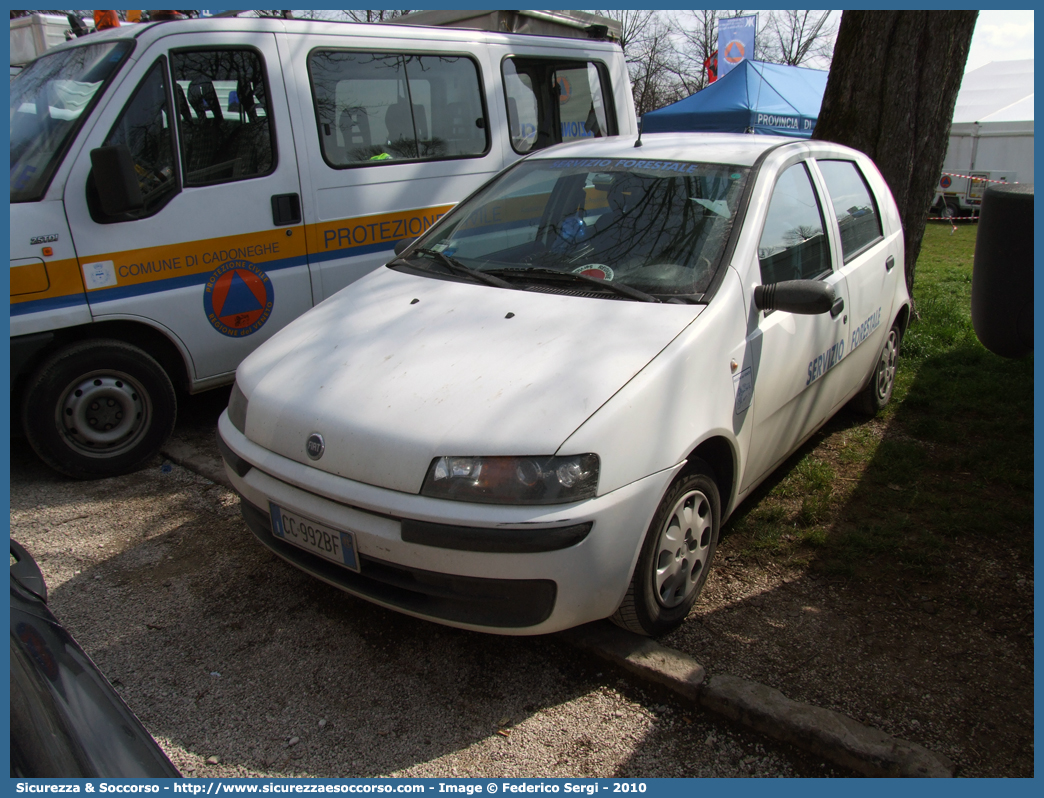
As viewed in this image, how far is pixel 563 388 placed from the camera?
2496 mm

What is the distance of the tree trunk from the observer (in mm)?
5629

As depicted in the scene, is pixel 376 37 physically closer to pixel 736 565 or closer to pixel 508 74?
pixel 508 74

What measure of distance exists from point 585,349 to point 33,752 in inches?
73.5

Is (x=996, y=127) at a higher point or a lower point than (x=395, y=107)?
lower

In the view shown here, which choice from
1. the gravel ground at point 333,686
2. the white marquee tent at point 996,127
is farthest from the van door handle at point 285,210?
the white marquee tent at point 996,127

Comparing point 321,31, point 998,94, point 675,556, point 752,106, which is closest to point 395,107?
point 321,31

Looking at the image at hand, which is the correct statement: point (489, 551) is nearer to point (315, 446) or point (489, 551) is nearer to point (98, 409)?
point (315, 446)

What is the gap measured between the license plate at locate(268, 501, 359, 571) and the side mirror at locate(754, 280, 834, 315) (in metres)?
1.79

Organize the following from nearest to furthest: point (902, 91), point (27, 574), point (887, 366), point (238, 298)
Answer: point (27, 574), point (238, 298), point (887, 366), point (902, 91)

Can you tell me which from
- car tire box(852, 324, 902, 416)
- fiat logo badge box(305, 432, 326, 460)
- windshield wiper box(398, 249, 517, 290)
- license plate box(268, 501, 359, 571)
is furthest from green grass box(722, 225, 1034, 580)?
fiat logo badge box(305, 432, 326, 460)

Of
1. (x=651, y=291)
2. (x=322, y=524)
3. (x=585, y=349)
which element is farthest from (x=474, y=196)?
(x=322, y=524)

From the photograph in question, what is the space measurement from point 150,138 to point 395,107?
1.57 meters

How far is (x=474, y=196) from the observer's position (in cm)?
400

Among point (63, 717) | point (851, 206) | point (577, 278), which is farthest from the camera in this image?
point (851, 206)
